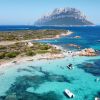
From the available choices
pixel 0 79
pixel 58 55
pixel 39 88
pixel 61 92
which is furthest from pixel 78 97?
pixel 58 55

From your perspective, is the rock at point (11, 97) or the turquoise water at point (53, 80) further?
the turquoise water at point (53, 80)

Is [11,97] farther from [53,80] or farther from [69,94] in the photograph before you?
[53,80]

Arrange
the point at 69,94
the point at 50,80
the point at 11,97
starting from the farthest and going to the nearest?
the point at 50,80 → the point at 69,94 → the point at 11,97

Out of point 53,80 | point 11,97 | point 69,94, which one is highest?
point 69,94

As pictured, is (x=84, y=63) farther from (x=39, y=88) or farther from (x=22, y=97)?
(x=22, y=97)

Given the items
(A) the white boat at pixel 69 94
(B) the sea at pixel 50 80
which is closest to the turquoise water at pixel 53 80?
(B) the sea at pixel 50 80

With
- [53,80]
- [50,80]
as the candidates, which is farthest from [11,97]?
[53,80]

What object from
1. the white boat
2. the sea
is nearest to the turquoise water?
the sea

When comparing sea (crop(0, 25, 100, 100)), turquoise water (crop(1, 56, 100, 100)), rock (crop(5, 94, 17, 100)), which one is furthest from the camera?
turquoise water (crop(1, 56, 100, 100))

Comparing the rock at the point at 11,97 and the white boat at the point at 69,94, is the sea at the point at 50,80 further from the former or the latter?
the white boat at the point at 69,94

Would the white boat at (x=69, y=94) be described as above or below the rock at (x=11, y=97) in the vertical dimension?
above

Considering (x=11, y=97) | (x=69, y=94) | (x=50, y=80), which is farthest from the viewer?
(x=50, y=80)

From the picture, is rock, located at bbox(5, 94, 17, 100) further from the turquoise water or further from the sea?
the turquoise water
